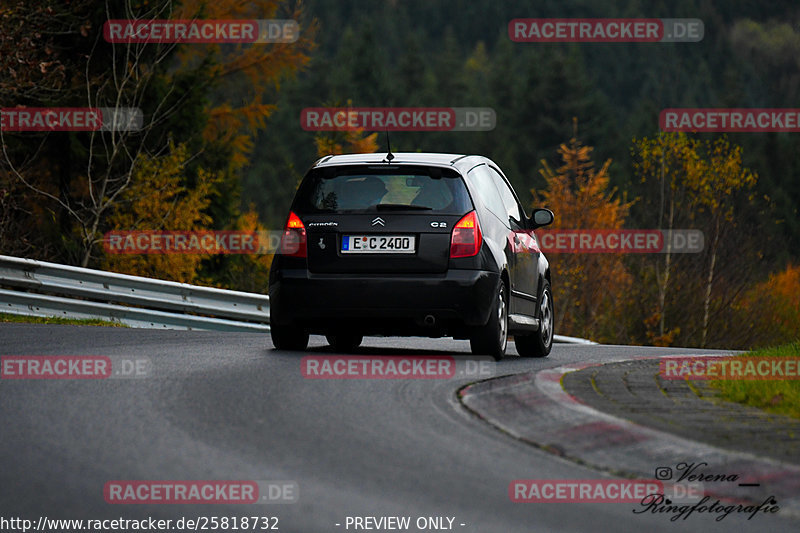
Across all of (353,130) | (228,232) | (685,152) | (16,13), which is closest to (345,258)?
(16,13)

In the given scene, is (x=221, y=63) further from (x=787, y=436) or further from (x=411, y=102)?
(x=411, y=102)

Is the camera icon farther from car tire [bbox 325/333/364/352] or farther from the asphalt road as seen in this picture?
car tire [bbox 325/333/364/352]

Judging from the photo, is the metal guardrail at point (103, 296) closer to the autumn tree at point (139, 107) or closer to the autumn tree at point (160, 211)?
the autumn tree at point (139, 107)

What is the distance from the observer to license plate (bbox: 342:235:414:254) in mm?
10766

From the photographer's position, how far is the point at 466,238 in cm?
1080

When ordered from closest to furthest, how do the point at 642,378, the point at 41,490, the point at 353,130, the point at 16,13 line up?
the point at 41,490, the point at 642,378, the point at 16,13, the point at 353,130

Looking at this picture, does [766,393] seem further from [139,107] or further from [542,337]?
[139,107]

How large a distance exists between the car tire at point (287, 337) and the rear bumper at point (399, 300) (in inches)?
26.6

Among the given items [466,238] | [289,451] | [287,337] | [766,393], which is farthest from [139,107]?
[289,451]

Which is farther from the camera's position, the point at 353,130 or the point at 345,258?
the point at 353,130

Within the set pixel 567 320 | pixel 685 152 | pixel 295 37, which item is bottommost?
pixel 567 320

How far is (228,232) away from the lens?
1339 inches

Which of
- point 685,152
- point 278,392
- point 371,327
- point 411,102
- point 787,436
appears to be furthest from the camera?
point 411,102

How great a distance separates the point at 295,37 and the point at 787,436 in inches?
1175
